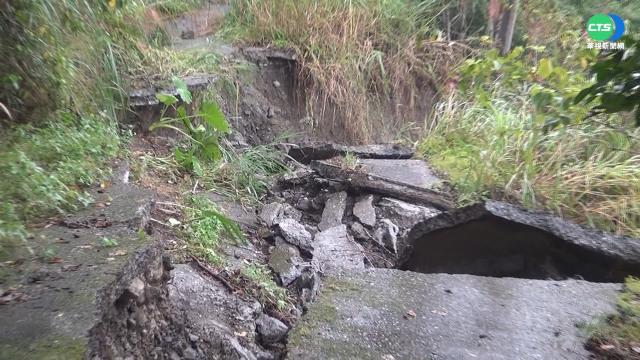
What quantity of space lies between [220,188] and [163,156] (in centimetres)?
51

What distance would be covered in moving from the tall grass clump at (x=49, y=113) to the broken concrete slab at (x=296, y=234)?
133 cm

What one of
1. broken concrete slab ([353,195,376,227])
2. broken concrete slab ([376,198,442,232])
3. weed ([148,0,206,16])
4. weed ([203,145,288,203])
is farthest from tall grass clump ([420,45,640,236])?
weed ([148,0,206,16])

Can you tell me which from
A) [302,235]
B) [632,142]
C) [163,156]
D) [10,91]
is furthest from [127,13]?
[632,142]

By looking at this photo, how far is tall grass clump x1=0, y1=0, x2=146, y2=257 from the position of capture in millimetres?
2201

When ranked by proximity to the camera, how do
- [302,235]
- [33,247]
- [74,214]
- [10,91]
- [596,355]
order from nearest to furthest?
[596,355] → [33,247] → [74,214] → [10,91] → [302,235]

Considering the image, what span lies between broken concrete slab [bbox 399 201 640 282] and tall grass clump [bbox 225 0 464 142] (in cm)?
238

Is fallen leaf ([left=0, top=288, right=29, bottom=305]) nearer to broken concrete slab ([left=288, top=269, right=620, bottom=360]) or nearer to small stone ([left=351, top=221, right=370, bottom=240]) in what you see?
broken concrete slab ([left=288, top=269, right=620, bottom=360])

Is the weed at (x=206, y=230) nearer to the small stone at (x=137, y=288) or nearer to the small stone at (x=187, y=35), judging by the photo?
the small stone at (x=137, y=288)

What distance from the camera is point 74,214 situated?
90.7 inches

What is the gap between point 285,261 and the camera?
3.54m

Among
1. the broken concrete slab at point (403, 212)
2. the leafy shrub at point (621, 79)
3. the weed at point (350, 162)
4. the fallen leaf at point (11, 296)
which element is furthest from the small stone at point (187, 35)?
the leafy shrub at point (621, 79)

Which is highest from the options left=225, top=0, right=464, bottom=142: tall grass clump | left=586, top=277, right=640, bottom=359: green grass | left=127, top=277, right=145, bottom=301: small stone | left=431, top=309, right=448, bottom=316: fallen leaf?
left=225, top=0, right=464, bottom=142: tall grass clump

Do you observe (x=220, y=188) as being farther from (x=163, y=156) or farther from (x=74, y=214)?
(x=74, y=214)

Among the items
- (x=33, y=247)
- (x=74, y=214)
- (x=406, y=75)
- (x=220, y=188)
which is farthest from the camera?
(x=406, y=75)
